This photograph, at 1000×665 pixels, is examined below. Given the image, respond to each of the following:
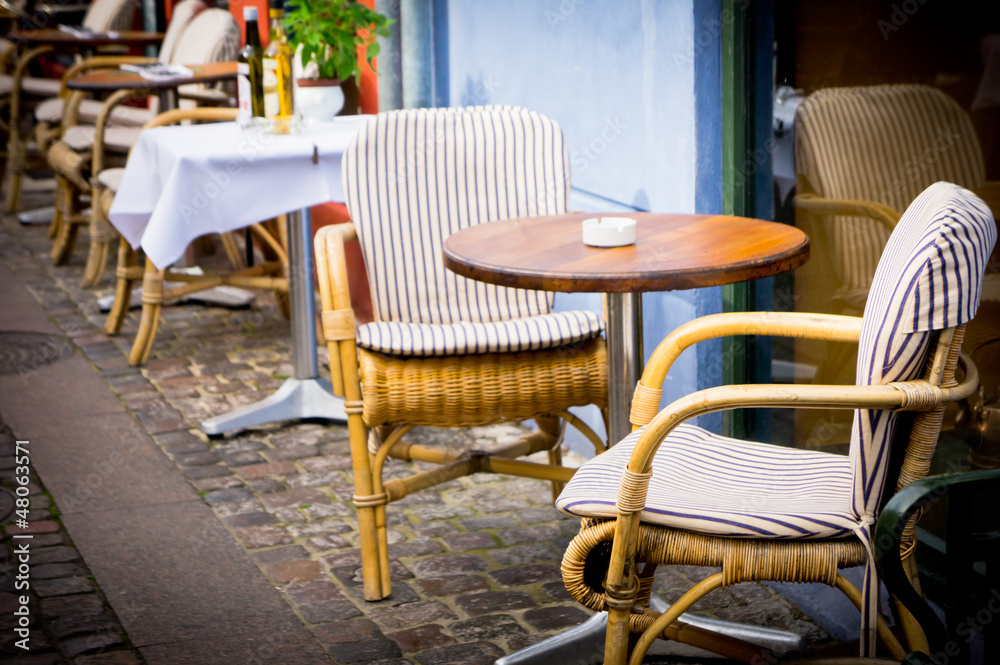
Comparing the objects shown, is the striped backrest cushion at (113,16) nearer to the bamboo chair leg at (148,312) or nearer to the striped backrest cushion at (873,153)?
the bamboo chair leg at (148,312)

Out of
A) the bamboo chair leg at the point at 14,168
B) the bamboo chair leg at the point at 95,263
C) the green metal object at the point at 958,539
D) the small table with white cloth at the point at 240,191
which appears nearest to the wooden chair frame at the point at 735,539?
the green metal object at the point at 958,539

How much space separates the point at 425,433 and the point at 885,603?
204 centimetres

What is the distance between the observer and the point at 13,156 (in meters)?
8.31

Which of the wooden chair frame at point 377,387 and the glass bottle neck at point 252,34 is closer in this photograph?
the wooden chair frame at point 377,387

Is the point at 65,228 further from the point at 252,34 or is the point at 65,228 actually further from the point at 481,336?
the point at 481,336

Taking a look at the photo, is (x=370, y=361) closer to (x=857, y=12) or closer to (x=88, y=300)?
(x=857, y=12)

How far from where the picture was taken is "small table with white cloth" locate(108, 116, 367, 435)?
3955 mm

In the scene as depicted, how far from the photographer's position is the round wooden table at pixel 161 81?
5.38 metres

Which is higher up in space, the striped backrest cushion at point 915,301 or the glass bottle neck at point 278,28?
the glass bottle neck at point 278,28

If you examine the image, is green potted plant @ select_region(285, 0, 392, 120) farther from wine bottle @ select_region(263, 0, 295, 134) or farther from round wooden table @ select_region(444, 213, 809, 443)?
round wooden table @ select_region(444, 213, 809, 443)

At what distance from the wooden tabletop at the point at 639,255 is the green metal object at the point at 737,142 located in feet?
0.85

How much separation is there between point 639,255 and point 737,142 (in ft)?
2.52

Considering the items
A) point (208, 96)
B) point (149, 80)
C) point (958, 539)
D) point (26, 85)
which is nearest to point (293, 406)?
point (149, 80)

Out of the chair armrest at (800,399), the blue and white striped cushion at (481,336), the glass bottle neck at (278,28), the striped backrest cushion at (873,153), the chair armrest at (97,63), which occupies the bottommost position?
the blue and white striped cushion at (481,336)
